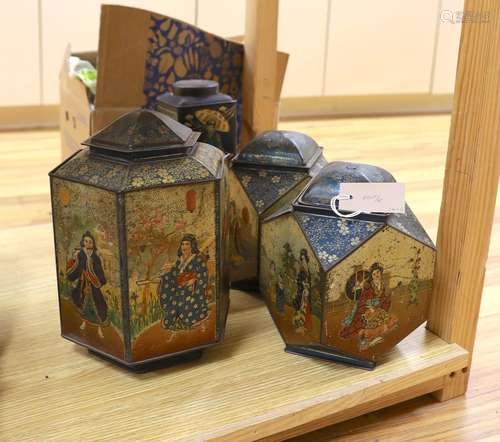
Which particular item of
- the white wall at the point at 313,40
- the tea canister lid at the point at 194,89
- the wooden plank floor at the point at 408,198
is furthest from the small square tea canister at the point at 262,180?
the white wall at the point at 313,40

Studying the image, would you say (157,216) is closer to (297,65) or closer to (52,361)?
(52,361)

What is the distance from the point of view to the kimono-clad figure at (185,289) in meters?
0.71

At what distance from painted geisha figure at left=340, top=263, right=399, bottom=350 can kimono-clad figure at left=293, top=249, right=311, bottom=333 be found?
0.04 metres

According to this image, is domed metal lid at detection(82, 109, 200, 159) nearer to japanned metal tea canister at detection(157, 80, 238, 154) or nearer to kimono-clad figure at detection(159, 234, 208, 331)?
kimono-clad figure at detection(159, 234, 208, 331)

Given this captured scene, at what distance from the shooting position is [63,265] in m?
0.74

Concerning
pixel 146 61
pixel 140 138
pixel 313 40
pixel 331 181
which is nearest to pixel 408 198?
pixel 146 61

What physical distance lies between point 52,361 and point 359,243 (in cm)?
36

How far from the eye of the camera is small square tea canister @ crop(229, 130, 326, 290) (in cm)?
86

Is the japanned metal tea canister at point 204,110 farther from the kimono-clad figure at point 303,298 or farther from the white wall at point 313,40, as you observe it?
the white wall at point 313,40

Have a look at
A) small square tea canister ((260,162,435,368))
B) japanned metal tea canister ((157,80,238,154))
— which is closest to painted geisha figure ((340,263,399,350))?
small square tea canister ((260,162,435,368))

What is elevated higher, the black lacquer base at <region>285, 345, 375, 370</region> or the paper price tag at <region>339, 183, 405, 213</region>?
the paper price tag at <region>339, 183, 405, 213</region>

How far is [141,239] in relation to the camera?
2.23 ft

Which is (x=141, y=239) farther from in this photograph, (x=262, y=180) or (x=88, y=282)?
(x=262, y=180)

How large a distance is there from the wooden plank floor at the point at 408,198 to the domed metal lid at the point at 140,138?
354 mm
